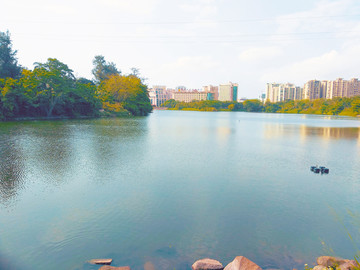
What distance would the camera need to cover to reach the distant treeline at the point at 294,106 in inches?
3410

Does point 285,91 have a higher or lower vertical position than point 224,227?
higher

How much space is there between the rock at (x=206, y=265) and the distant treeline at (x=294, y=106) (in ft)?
288

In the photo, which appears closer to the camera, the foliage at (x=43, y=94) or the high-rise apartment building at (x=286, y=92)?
the foliage at (x=43, y=94)

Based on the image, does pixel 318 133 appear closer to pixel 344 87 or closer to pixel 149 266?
pixel 149 266

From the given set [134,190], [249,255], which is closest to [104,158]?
[134,190]

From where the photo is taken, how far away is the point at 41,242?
553cm

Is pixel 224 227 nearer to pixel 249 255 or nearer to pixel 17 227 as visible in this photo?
pixel 249 255

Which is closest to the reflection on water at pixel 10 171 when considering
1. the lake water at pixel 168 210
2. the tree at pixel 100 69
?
the lake water at pixel 168 210

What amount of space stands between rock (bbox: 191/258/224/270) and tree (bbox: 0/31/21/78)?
40.7 meters

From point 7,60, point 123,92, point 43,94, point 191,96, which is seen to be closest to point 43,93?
point 43,94

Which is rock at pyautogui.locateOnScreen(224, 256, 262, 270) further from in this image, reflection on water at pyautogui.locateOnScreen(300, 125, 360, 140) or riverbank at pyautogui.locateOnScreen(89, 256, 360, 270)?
reflection on water at pyautogui.locateOnScreen(300, 125, 360, 140)

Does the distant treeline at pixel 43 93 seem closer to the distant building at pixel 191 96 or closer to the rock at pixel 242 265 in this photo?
the rock at pixel 242 265

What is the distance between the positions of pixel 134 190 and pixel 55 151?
7938 millimetres

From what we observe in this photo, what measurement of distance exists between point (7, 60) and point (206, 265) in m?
43.4
